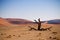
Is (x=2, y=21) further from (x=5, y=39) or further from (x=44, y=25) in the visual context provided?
(x=5, y=39)

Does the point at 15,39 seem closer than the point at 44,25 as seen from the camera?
Yes

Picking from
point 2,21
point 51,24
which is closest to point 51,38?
point 51,24

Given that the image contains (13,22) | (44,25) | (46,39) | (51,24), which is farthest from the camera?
(13,22)

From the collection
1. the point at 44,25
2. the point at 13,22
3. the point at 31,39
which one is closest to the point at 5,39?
the point at 31,39

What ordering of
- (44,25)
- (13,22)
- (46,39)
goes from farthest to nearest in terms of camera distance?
(13,22)
(44,25)
(46,39)

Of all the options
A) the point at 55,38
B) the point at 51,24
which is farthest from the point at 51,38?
the point at 51,24

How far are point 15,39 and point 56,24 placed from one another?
8.56 metres

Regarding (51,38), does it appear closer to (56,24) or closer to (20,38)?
(20,38)

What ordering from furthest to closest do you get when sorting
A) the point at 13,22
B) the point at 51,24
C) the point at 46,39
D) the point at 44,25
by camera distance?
the point at 13,22 < the point at 51,24 < the point at 44,25 < the point at 46,39

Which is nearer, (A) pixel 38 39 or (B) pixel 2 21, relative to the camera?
(A) pixel 38 39

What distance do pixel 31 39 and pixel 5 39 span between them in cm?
171

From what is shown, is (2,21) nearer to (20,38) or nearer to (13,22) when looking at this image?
(13,22)

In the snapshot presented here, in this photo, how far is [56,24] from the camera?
17062mm

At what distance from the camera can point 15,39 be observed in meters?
9.48
